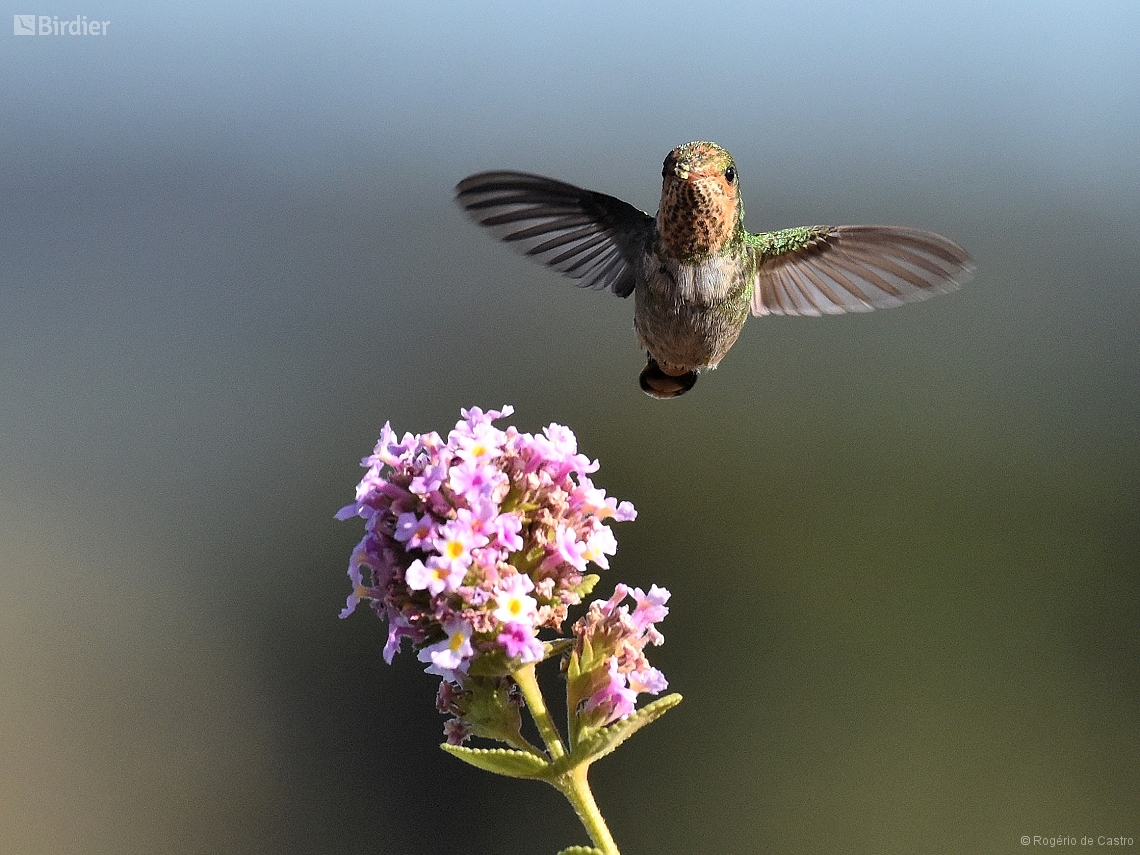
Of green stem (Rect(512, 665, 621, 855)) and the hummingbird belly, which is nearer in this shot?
green stem (Rect(512, 665, 621, 855))

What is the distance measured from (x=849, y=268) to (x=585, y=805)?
220 cm

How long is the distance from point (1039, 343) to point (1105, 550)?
2455 millimetres

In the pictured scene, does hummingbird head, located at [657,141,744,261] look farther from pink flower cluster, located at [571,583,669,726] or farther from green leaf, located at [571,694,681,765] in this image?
green leaf, located at [571,694,681,765]

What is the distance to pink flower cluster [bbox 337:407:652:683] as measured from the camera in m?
2.16

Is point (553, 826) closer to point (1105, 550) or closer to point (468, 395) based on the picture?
point (468, 395)

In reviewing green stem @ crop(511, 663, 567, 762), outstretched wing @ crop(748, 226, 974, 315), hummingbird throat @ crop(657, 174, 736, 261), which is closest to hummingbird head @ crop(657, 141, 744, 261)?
hummingbird throat @ crop(657, 174, 736, 261)

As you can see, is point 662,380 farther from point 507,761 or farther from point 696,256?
point 507,761

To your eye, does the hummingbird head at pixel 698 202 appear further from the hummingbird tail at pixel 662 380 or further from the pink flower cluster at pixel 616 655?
the pink flower cluster at pixel 616 655

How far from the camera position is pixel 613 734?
7.23 feet

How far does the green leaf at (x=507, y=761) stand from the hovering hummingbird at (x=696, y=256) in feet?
5.93

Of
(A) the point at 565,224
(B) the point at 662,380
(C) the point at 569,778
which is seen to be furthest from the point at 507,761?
(A) the point at 565,224

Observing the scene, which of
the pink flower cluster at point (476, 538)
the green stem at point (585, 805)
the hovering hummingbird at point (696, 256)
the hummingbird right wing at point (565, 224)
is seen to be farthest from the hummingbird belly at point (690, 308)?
the green stem at point (585, 805)

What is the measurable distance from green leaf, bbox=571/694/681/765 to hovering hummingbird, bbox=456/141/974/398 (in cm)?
171

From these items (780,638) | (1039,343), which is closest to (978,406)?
(1039,343)
